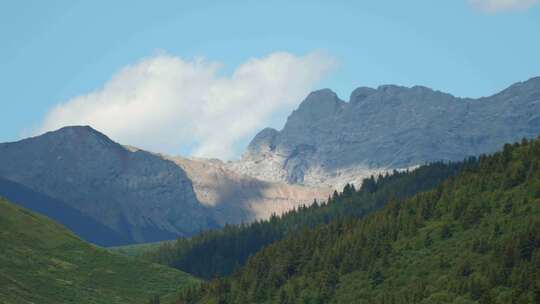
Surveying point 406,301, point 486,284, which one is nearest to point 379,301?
point 406,301

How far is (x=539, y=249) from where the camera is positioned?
190250mm

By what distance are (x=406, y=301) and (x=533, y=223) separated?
93.9ft

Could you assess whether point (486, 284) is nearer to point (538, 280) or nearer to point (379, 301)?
point (538, 280)

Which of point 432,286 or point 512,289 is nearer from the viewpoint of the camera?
point 512,289

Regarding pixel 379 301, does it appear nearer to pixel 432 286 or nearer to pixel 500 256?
pixel 432 286

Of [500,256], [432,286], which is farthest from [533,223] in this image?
[432,286]

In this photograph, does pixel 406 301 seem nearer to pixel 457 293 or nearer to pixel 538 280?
pixel 457 293

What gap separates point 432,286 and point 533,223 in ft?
72.1

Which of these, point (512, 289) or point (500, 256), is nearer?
point (512, 289)

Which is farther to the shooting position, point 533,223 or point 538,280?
point 533,223

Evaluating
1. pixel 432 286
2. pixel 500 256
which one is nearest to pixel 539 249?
pixel 500 256

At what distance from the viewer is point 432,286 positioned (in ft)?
650

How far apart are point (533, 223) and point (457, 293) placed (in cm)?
2246

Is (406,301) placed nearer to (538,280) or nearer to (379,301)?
(379,301)
